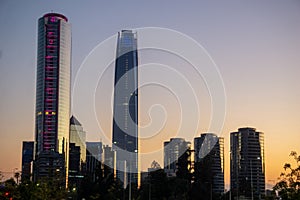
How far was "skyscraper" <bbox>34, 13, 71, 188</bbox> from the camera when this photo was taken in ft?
483

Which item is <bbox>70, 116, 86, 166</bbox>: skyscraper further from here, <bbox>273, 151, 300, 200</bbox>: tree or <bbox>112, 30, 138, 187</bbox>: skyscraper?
<bbox>273, 151, 300, 200</bbox>: tree

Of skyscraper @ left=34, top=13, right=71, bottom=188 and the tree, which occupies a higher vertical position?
skyscraper @ left=34, top=13, right=71, bottom=188

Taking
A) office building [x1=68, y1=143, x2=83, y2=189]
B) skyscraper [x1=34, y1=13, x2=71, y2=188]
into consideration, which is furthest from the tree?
skyscraper [x1=34, y1=13, x2=71, y2=188]

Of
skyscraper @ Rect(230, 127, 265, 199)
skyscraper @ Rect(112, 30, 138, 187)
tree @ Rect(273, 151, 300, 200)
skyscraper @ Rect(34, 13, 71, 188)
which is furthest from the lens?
skyscraper @ Rect(34, 13, 71, 188)

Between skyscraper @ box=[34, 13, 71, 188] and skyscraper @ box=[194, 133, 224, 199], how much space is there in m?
56.1

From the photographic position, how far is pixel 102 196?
2007 inches

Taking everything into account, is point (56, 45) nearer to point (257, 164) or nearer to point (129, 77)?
point (129, 77)

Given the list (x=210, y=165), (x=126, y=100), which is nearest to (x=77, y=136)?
(x=126, y=100)

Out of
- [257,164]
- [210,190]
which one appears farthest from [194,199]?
[257,164]

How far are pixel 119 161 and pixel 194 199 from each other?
5996 centimetres

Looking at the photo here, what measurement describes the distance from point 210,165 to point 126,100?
9819 cm

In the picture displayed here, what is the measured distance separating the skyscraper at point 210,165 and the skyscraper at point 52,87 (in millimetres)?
56054

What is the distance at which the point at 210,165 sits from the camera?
56.7 meters

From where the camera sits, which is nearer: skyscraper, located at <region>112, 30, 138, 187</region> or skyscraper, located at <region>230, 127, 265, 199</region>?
skyscraper, located at <region>230, 127, 265, 199</region>
